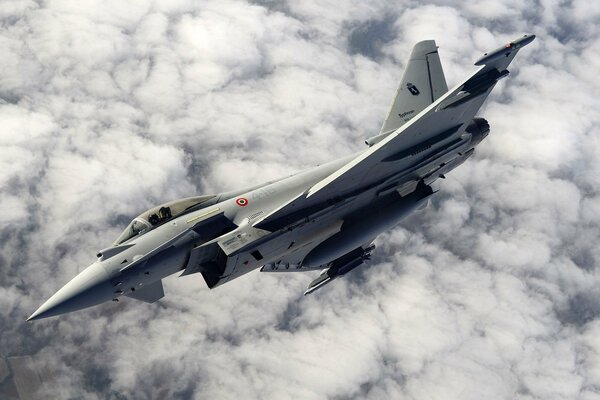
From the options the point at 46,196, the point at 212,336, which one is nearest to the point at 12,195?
the point at 46,196

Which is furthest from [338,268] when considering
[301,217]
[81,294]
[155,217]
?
[81,294]

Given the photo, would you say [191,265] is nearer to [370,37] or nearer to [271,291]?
[271,291]

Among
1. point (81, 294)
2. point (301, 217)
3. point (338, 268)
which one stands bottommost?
point (81, 294)

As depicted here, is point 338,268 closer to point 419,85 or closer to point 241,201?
point 241,201

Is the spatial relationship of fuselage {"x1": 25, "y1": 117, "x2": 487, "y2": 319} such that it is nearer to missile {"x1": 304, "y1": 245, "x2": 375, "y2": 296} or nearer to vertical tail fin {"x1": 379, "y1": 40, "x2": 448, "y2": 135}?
missile {"x1": 304, "y1": 245, "x2": 375, "y2": 296}

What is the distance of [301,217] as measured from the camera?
955 inches

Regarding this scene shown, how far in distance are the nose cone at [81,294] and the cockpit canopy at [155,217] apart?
5.93 ft

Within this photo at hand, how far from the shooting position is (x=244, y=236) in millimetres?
22938

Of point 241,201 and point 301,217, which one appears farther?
point 241,201

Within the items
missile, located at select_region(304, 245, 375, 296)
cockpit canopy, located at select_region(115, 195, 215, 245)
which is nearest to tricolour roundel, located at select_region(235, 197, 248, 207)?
cockpit canopy, located at select_region(115, 195, 215, 245)

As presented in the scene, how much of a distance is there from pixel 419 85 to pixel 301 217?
41.4 ft

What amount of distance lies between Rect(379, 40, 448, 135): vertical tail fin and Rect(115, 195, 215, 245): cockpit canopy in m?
13.0

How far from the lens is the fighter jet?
2239cm

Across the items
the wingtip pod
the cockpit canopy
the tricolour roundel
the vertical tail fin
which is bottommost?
the cockpit canopy
